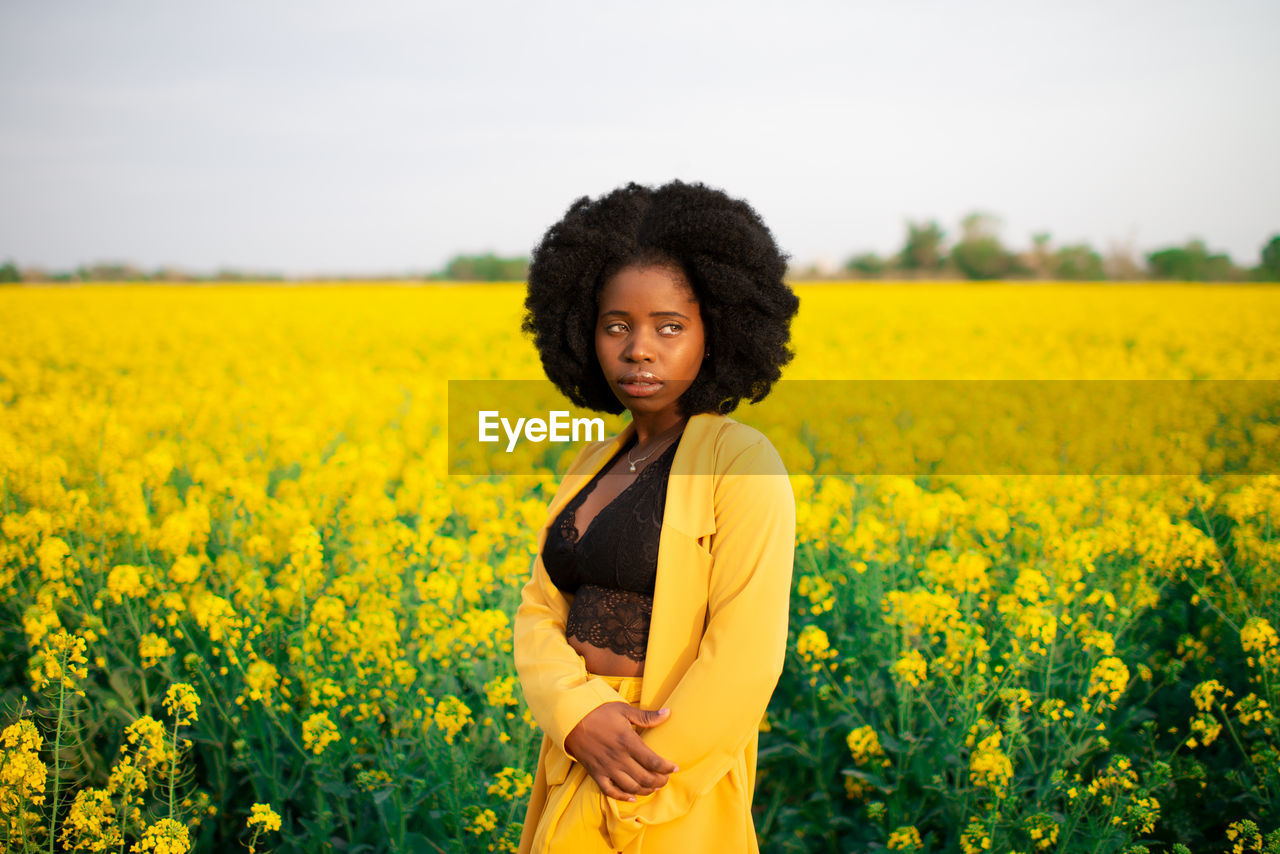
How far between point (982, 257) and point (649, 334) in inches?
1240

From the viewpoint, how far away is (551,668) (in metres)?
1.47

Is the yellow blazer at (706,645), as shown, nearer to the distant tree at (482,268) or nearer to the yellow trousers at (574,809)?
the yellow trousers at (574,809)

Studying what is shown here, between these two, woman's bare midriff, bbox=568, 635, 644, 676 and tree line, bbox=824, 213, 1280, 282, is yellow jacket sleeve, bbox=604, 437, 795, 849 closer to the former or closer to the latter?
woman's bare midriff, bbox=568, 635, 644, 676

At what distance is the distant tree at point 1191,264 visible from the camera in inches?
1068

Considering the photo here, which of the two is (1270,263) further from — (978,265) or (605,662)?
(605,662)

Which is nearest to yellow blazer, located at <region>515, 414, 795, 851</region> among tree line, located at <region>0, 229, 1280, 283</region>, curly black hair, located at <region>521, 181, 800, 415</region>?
curly black hair, located at <region>521, 181, 800, 415</region>

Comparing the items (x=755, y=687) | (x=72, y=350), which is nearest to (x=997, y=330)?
(x=72, y=350)

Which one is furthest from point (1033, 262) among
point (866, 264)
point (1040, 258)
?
point (866, 264)

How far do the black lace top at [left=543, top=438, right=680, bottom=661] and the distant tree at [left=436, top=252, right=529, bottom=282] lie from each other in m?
30.0

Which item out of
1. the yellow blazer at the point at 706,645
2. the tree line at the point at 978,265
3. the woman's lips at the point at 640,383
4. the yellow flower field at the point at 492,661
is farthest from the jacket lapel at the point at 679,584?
the tree line at the point at 978,265

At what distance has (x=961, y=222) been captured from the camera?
3319 cm

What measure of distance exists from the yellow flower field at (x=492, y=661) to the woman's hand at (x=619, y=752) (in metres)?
0.93

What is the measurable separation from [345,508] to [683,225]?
2.75 m

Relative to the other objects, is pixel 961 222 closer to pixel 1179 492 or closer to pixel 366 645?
pixel 1179 492
